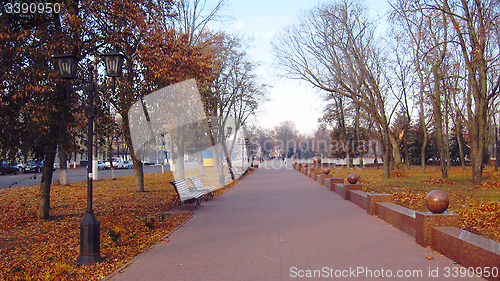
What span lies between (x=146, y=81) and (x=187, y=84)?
4016mm

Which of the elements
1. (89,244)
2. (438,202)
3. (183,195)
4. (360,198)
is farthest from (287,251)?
(183,195)

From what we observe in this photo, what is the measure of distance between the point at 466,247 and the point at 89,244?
528cm

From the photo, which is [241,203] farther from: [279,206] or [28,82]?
[28,82]

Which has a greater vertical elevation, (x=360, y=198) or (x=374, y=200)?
(x=374, y=200)

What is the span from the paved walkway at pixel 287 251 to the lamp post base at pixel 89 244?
585mm

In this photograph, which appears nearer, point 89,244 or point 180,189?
point 89,244

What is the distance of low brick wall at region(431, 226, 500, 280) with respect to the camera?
4.55 m

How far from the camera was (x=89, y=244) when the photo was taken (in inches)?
227

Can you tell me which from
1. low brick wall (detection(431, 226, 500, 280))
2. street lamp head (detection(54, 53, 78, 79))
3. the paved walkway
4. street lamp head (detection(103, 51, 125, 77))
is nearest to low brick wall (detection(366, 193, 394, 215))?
the paved walkway

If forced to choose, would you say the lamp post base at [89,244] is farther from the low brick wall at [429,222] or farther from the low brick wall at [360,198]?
the low brick wall at [360,198]

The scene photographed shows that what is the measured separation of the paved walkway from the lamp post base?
1.92ft

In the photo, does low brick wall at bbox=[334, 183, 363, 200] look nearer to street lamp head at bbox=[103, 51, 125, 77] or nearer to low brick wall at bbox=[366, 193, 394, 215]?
low brick wall at bbox=[366, 193, 394, 215]

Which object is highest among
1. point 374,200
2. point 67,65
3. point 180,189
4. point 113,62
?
point 113,62

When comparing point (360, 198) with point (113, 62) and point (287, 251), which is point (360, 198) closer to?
point (287, 251)
